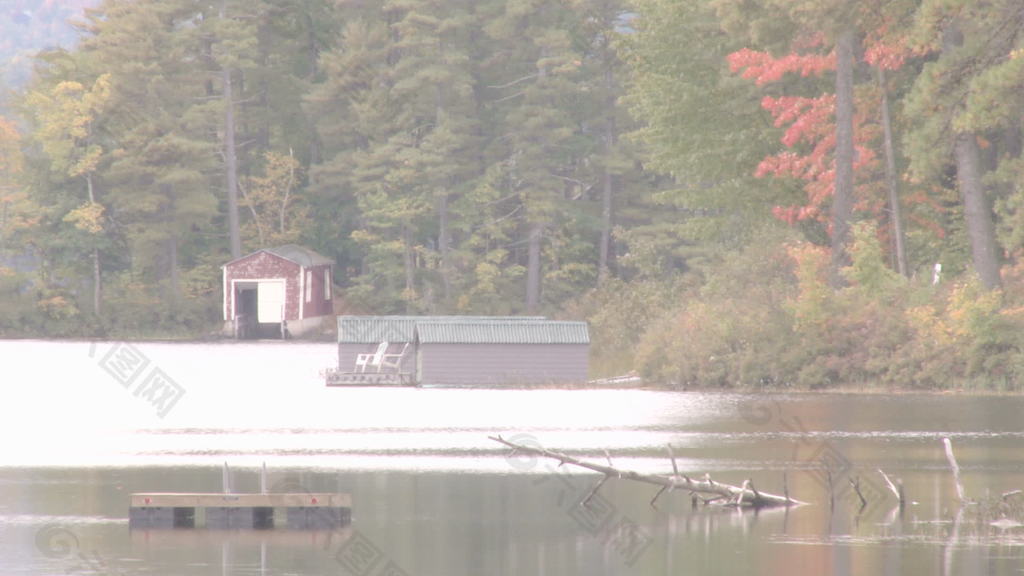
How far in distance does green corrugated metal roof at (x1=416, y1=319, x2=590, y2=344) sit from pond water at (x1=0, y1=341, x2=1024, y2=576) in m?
1.71

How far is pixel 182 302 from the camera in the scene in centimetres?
7919

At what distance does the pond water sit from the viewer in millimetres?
19766

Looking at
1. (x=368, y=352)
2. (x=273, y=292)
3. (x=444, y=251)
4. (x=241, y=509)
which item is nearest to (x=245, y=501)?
(x=241, y=509)

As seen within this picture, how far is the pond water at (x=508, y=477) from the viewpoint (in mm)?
19766

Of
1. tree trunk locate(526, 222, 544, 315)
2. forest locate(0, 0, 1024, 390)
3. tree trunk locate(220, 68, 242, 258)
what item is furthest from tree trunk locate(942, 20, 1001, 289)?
tree trunk locate(220, 68, 242, 258)

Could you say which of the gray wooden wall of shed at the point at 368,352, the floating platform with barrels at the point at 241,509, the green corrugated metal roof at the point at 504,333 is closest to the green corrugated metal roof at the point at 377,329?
the gray wooden wall of shed at the point at 368,352

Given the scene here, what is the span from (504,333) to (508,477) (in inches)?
782

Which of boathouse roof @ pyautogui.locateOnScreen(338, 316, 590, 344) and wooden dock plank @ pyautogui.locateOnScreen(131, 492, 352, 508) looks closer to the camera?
wooden dock plank @ pyautogui.locateOnScreen(131, 492, 352, 508)

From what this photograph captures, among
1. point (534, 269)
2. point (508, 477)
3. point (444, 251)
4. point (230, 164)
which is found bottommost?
point (508, 477)

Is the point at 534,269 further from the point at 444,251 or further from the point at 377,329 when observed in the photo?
the point at 377,329

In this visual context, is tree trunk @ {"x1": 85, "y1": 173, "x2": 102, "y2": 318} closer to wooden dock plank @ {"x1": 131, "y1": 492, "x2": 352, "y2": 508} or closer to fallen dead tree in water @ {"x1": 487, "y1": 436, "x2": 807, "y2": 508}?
wooden dock plank @ {"x1": 131, "y1": 492, "x2": 352, "y2": 508}

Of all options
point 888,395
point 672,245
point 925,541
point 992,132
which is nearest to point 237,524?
point 925,541

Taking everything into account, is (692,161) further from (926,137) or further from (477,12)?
(477,12)

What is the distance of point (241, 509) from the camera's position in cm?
2217
